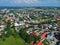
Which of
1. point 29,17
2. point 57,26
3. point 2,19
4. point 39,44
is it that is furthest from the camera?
point 29,17

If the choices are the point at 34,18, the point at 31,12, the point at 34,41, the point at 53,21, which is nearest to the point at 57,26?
the point at 53,21

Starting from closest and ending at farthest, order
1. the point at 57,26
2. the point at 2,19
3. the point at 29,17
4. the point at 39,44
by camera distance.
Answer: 1. the point at 39,44
2. the point at 57,26
3. the point at 2,19
4. the point at 29,17

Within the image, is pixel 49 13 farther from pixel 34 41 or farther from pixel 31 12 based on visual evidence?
pixel 34 41

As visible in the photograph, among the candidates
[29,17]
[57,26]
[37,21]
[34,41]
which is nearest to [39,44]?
[34,41]

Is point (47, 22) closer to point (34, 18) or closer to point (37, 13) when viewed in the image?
point (34, 18)

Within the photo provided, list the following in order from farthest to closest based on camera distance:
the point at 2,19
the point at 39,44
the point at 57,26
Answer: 1. the point at 2,19
2. the point at 57,26
3. the point at 39,44

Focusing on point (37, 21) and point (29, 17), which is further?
point (29, 17)

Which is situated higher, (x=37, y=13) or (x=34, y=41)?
(x=34, y=41)

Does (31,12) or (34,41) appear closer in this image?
(34,41)

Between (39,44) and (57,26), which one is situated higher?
(39,44)
